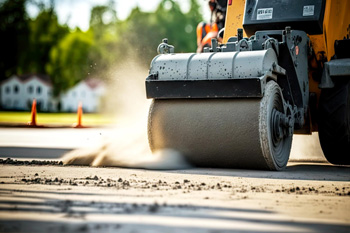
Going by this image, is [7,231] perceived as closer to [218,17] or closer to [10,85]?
[218,17]

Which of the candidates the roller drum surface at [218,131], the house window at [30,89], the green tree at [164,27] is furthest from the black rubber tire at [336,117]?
the house window at [30,89]

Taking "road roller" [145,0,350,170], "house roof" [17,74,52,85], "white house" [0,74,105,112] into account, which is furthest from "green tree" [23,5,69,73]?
"road roller" [145,0,350,170]

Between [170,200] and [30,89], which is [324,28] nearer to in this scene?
[170,200]

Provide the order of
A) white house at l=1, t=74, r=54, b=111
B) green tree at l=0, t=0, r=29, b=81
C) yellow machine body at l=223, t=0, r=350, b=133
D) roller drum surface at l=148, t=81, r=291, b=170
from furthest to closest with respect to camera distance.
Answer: white house at l=1, t=74, r=54, b=111 → green tree at l=0, t=0, r=29, b=81 → yellow machine body at l=223, t=0, r=350, b=133 → roller drum surface at l=148, t=81, r=291, b=170

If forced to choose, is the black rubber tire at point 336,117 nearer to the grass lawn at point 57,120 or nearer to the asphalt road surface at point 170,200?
the asphalt road surface at point 170,200

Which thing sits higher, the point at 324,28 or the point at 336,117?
the point at 324,28

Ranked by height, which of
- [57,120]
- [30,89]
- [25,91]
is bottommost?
[57,120]

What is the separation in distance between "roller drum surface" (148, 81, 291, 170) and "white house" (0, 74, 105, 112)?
95.5m

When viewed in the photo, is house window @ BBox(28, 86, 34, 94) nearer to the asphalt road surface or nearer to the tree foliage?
the tree foliage

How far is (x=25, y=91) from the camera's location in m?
111

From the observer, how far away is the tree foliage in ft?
268

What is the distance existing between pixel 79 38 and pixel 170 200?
91.9 m

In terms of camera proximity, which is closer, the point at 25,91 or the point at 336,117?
the point at 336,117

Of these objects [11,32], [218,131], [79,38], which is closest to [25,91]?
[79,38]
